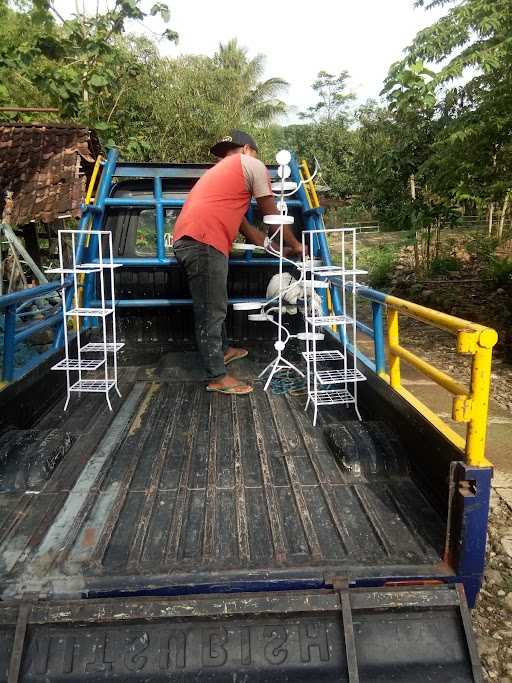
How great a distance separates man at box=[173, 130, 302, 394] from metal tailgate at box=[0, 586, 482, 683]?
83.5 inches

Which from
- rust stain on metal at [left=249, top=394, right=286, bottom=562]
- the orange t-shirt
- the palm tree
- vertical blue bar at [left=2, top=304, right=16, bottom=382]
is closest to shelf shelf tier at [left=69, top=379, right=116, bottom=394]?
vertical blue bar at [left=2, top=304, right=16, bottom=382]

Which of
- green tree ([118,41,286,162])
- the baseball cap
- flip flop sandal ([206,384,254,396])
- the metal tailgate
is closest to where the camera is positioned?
the metal tailgate

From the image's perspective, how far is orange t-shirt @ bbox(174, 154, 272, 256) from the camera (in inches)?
138

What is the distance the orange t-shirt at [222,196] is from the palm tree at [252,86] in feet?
80.4

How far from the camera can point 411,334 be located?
26.3 feet

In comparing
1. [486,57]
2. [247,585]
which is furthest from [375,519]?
[486,57]

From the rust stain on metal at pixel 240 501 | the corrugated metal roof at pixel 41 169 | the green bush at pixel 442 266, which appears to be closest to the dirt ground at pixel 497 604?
the rust stain on metal at pixel 240 501

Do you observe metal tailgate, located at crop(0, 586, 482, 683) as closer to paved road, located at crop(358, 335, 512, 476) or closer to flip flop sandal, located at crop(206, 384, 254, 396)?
flip flop sandal, located at crop(206, 384, 254, 396)

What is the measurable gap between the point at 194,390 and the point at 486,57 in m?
5.08

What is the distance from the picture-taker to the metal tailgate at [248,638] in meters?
1.45

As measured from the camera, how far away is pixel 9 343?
111 inches

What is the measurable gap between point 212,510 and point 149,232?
3.42 m

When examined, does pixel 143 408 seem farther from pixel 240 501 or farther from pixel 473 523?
pixel 473 523

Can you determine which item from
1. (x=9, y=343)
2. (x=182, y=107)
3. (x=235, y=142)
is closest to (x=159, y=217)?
(x=235, y=142)
